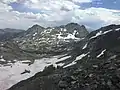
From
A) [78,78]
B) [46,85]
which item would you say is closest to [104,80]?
[78,78]

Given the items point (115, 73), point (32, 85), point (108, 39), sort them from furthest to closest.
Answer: point (108, 39)
point (32, 85)
point (115, 73)

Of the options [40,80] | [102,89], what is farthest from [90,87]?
[40,80]

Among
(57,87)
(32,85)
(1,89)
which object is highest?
(57,87)

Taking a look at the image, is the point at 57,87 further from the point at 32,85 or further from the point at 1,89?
the point at 1,89

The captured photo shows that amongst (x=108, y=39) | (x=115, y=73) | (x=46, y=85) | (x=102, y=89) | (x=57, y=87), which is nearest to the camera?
(x=102, y=89)

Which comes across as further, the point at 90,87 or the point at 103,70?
the point at 103,70

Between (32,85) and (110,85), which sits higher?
(110,85)

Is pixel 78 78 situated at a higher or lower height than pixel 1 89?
higher

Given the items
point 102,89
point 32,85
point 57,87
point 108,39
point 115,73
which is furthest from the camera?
point 108,39

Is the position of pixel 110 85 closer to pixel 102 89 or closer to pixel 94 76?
pixel 102 89
